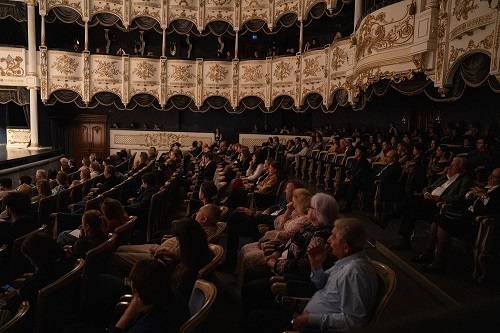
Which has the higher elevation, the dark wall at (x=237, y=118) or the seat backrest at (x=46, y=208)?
the dark wall at (x=237, y=118)

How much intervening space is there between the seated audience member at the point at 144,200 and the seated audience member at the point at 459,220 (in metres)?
3.34

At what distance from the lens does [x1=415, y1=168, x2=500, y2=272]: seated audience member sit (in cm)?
388

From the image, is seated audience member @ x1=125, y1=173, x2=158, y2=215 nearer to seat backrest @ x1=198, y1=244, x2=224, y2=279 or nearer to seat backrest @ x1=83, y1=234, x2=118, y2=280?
seat backrest @ x1=83, y1=234, x2=118, y2=280

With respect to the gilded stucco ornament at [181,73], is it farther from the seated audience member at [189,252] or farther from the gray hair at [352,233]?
the gray hair at [352,233]

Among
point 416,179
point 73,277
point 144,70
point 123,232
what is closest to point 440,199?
point 416,179

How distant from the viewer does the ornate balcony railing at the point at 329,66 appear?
20.2 feet

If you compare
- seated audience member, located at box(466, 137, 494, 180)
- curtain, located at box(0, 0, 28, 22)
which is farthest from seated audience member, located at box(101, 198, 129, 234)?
curtain, located at box(0, 0, 28, 22)

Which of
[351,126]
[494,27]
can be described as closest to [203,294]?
[494,27]

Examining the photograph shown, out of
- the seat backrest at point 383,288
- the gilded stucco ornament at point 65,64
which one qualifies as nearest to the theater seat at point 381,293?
the seat backrest at point 383,288

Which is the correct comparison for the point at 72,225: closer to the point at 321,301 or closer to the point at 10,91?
the point at 321,301

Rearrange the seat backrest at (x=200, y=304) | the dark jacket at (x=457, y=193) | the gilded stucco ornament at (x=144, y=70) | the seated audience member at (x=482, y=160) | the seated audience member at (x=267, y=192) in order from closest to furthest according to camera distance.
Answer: the seat backrest at (x=200, y=304) → the dark jacket at (x=457, y=193) → the seated audience member at (x=482, y=160) → the seated audience member at (x=267, y=192) → the gilded stucco ornament at (x=144, y=70)

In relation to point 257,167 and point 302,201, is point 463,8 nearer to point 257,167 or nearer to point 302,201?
point 257,167

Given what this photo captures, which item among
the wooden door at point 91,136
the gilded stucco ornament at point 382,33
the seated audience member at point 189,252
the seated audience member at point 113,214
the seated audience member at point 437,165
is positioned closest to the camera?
the seated audience member at point 189,252

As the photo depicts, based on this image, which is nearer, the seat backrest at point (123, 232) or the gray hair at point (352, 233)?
the gray hair at point (352, 233)
